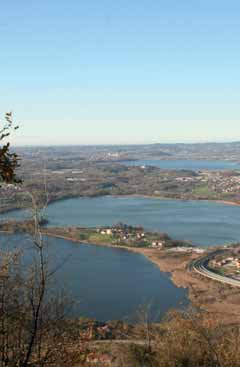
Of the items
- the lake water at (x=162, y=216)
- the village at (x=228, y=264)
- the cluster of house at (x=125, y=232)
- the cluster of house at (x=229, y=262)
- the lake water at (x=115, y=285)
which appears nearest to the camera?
the lake water at (x=115, y=285)

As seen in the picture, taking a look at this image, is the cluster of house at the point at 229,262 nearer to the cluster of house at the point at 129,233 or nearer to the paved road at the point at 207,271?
the paved road at the point at 207,271

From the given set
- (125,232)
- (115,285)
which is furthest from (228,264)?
(125,232)

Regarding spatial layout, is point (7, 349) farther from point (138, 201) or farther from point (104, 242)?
point (138, 201)

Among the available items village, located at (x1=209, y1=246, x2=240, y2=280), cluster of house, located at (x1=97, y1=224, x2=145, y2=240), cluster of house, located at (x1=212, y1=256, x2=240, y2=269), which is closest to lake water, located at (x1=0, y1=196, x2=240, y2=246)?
cluster of house, located at (x1=97, y1=224, x2=145, y2=240)

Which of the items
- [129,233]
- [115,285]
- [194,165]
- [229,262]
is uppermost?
[194,165]

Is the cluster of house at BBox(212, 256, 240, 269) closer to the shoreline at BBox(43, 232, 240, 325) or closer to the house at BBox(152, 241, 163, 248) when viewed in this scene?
the shoreline at BBox(43, 232, 240, 325)

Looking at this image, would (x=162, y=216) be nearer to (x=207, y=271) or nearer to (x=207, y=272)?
(x=207, y=271)

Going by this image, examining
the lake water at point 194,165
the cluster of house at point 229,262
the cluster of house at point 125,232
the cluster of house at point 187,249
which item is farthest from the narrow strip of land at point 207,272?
the lake water at point 194,165
